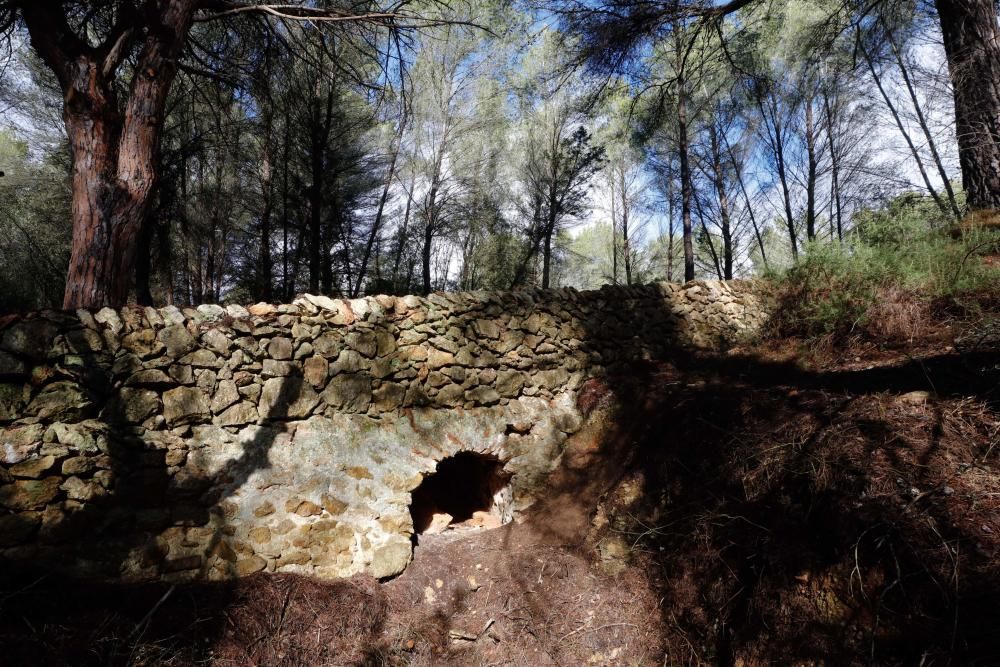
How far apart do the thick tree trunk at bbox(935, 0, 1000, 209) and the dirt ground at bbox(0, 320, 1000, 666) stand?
8.00ft

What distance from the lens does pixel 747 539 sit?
2.87 meters

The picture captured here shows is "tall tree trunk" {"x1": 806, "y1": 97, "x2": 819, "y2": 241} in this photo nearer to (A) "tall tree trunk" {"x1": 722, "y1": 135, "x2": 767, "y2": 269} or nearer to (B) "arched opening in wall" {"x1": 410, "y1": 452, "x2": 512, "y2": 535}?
(A) "tall tree trunk" {"x1": 722, "y1": 135, "x2": 767, "y2": 269}

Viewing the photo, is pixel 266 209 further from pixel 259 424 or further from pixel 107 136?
pixel 259 424

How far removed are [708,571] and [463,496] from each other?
10.7 ft

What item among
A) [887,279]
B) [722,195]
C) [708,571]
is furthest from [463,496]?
[722,195]

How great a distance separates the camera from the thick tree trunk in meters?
4.45

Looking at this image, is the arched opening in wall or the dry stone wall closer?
the dry stone wall

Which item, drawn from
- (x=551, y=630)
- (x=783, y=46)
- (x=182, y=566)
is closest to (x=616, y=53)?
(x=551, y=630)

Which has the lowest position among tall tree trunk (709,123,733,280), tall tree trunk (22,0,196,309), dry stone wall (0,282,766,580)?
dry stone wall (0,282,766,580)

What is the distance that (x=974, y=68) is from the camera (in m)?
4.49

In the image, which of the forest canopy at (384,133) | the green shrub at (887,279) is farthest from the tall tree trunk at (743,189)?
the green shrub at (887,279)

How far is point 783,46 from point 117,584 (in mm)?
19032

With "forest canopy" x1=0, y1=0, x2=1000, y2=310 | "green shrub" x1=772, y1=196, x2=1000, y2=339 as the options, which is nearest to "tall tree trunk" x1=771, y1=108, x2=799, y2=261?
"forest canopy" x1=0, y1=0, x2=1000, y2=310

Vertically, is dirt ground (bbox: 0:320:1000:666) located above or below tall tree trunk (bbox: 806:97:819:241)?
below
